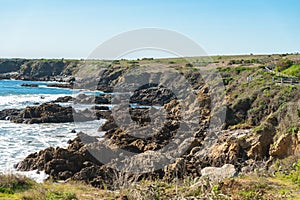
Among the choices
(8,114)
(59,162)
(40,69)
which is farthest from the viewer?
(40,69)

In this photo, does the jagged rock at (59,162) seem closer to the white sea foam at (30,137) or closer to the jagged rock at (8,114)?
the white sea foam at (30,137)

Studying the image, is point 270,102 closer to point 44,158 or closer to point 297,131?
point 297,131

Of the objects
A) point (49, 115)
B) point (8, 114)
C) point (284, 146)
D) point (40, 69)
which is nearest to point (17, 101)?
point (8, 114)

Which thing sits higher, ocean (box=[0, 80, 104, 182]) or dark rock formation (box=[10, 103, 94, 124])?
dark rock formation (box=[10, 103, 94, 124])

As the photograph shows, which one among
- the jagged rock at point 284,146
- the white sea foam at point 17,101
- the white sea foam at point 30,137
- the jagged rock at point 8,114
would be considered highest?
the jagged rock at point 284,146

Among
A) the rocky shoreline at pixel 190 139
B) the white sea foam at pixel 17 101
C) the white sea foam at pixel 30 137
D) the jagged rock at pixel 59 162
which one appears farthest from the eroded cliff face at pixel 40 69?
the jagged rock at pixel 59 162

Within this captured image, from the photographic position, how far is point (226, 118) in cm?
2403

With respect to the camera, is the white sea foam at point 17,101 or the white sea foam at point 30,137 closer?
the white sea foam at point 30,137

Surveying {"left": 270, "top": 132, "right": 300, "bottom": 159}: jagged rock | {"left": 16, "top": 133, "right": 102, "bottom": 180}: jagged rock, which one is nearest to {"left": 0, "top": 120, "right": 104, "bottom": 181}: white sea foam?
{"left": 16, "top": 133, "right": 102, "bottom": 180}: jagged rock

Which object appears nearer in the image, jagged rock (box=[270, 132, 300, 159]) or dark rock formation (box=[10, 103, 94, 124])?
jagged rock (box=[270, 132, 300, 159])

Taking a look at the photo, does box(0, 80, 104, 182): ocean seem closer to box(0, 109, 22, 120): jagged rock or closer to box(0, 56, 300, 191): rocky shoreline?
box(0, 56, 300, 191): rocky shoreline

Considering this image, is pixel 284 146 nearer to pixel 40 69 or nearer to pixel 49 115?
pixel 49 115

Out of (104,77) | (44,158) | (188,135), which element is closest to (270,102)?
(188,135)

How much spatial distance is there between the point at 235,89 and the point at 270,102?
6.99 metres
